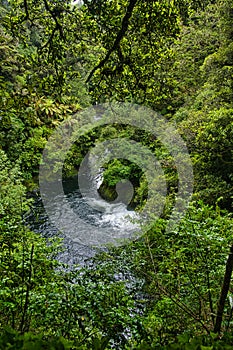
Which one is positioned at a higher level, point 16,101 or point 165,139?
point 165,139

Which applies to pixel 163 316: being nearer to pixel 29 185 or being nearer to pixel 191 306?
pixel 191 306

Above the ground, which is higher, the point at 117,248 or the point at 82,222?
the point at 82,222

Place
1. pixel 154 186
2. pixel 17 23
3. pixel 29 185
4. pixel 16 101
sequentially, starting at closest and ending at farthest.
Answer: pixel 16 101
pixel 17 23
pixel 154 186
pixel 29 185

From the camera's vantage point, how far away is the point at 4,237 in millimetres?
3430

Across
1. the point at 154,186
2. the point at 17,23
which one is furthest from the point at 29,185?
the point at 17,23

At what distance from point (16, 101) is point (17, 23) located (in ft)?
4.41

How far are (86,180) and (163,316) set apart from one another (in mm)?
11593

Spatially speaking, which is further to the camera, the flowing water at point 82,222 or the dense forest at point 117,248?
the flowing water at point 82,222

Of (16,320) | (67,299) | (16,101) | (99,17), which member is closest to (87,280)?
(67,299)

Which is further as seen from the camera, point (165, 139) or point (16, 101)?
point (165, 139)

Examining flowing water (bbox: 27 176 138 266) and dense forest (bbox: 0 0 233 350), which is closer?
dense forest (bbox: 0 0 233 350)

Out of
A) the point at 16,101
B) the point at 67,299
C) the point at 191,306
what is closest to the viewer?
the point at 16,101

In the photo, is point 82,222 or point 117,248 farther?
point 82,222

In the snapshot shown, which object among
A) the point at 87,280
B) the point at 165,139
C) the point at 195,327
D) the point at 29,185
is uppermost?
the point at 29,185
